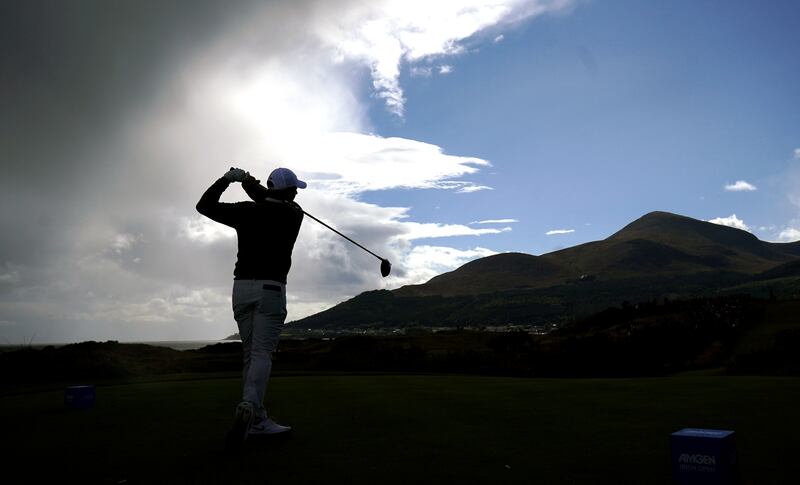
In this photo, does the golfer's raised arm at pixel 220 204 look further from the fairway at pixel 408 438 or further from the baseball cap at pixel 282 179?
the fairway at pixel 408 438

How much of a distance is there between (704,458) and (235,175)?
535 cm

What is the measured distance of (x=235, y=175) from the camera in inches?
288

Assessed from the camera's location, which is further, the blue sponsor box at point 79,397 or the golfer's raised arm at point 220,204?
the blue sponsor box at point 79,397

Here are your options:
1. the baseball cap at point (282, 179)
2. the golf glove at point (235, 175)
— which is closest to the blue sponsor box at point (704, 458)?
the baseball cap at point (282, 179)

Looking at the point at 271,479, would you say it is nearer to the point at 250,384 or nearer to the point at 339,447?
the point at 339,447

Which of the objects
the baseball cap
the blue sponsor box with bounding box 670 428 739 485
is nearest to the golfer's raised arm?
the baseball cap

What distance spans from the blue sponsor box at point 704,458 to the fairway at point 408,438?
1.06 feet

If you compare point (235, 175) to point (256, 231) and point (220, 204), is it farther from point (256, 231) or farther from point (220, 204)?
point (256, 231)

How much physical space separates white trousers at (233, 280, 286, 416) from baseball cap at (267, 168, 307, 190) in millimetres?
1145

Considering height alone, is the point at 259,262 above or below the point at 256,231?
below

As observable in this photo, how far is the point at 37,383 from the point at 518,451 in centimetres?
1709

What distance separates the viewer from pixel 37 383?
732 inches

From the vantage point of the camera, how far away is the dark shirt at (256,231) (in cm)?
718

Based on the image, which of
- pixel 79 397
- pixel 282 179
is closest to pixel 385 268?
pixel 282 179
